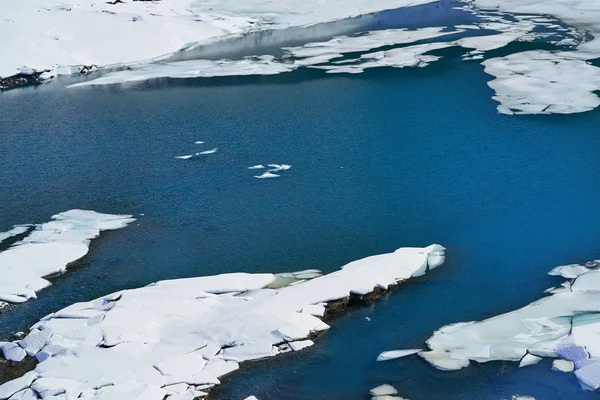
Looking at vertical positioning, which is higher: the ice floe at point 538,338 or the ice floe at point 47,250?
the ice floe at point 47,250

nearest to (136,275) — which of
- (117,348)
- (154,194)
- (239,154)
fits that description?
(117,348)

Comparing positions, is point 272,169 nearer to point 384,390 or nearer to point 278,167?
point 278,167

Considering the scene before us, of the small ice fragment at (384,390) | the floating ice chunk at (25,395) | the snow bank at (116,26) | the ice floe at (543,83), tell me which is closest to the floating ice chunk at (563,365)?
the small ice fragment at (384,390)

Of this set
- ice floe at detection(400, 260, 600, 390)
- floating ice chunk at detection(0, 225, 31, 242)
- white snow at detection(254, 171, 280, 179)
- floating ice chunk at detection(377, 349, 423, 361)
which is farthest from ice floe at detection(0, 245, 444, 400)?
white snow at detection(254, 171, 280, 179)

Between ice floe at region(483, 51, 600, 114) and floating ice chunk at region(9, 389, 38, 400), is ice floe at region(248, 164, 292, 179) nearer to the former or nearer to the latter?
ice floe at region(483, 51, 600, 114)

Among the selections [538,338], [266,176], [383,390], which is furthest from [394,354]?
[266,176]

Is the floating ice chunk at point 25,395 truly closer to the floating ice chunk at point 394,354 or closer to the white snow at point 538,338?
the floating ice chunk at point 394,354
